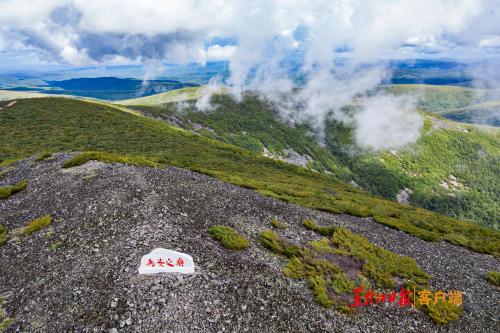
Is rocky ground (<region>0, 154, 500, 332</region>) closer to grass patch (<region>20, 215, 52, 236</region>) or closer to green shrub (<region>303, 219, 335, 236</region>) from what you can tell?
grass patch (<region>20, 215, 52, 236</region>)

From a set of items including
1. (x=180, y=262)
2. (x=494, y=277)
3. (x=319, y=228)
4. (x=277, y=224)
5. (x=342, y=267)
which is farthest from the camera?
(x=319, y=228)

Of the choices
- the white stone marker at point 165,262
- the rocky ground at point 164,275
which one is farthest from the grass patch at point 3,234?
the white stone marker at point 165,262

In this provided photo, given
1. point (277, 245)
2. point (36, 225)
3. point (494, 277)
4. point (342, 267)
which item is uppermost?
point (36, 225)

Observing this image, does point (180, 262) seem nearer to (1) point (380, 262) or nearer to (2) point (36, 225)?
(2) point (36, 225)

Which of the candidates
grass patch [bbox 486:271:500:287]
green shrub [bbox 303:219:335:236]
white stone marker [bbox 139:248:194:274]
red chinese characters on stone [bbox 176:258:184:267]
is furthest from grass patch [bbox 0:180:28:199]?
grass patch [bbox 486:271:500:287]

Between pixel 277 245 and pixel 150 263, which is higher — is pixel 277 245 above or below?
below

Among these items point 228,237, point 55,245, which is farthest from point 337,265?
point 55,245
